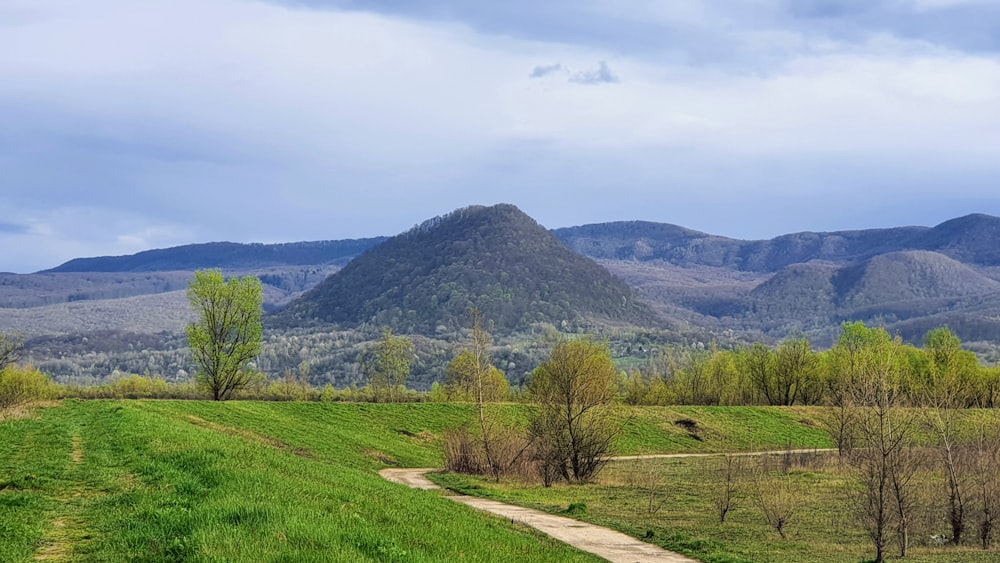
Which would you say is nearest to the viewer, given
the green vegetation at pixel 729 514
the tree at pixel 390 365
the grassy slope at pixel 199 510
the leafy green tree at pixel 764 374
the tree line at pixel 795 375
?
the grassy slope at pixel 199 510

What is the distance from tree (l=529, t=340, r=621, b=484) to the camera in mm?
47125

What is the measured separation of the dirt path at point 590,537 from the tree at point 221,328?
150ft

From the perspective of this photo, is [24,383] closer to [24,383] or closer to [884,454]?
[24,383]

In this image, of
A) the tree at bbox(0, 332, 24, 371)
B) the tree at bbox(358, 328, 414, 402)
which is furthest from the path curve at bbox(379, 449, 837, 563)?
the tree at bbox(358, 328, 414, 402)

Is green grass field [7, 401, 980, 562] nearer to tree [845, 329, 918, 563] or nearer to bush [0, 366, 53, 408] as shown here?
tree [845, 329, 918, 563]

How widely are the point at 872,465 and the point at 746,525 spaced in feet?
25.4

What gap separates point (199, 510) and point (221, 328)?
207 ft

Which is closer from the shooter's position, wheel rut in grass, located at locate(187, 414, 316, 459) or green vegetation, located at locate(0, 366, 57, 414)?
wheel rut in grass, located at locate(187, 414, 316, 459)

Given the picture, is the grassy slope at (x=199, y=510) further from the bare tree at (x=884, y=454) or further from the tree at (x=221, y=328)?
the tree at (x=221, y=328)

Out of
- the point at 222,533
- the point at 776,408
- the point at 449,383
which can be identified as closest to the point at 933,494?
the point at 222,533

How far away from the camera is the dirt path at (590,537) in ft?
69.5

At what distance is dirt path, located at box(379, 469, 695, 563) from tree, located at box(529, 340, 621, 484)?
14544 mm

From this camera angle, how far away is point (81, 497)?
54.8 feet

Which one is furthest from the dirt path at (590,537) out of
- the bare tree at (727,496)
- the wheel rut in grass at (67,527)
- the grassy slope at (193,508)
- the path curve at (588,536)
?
the wheel rut in grass at (67,527)
